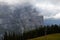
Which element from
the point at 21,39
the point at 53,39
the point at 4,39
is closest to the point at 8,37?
the point at 4,39

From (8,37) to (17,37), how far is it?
22.0 ft

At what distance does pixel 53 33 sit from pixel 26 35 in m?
18.5

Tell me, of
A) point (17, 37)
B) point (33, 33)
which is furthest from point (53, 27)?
point (17, 37)

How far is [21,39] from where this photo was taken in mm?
129500

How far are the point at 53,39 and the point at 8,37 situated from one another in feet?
124

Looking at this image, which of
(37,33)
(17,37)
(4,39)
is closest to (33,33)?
(37,33)

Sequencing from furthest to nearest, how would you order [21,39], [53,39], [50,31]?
1. [50,31]
2. [21,39]
3. [53,39]

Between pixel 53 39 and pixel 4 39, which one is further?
pixel 4 39

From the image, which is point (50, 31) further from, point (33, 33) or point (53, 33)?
point (33, 33)

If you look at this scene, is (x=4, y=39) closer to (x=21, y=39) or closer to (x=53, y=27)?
(x=21, y=39)

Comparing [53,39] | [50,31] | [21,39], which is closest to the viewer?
[53,39]

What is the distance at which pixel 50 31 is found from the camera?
13812cm

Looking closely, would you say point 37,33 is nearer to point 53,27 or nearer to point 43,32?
point 43,32

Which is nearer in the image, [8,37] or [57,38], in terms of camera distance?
[57,38]
